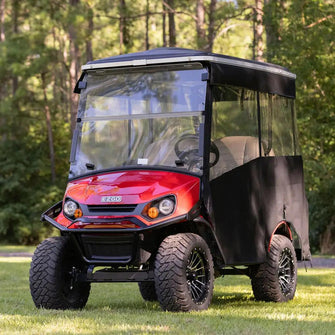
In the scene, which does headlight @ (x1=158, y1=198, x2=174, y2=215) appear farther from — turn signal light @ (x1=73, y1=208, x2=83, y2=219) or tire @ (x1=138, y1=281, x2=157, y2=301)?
tire @ (x1=138, y1=281, x2=157, y2=301)

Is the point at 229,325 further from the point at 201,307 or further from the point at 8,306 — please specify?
the point at 8,306

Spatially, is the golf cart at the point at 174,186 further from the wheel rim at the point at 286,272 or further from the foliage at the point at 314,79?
the foliage at the point at 314,79

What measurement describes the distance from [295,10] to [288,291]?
47.1 ft

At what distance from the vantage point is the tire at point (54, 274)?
9312 mm

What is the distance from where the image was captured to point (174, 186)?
9.21 metres

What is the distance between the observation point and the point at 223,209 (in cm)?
974

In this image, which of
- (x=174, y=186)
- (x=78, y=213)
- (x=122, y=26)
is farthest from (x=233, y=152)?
(x=122, y=26)

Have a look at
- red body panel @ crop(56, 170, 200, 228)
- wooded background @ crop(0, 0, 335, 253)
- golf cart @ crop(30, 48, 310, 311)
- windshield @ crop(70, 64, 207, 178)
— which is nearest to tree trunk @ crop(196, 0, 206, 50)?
wooded background @ crop(0, 0, 335, 253)

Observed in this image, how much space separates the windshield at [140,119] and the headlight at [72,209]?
25.3 inches

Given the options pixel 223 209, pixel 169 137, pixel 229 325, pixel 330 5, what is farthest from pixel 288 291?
pixel 330 5

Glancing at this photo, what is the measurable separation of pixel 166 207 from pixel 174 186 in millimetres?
278

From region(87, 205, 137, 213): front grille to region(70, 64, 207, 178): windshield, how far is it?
0.83m

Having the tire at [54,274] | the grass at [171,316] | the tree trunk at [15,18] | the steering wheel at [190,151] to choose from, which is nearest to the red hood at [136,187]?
the steering wheel at [190,151]

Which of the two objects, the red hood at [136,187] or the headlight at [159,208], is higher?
the red hood at [136,187]
